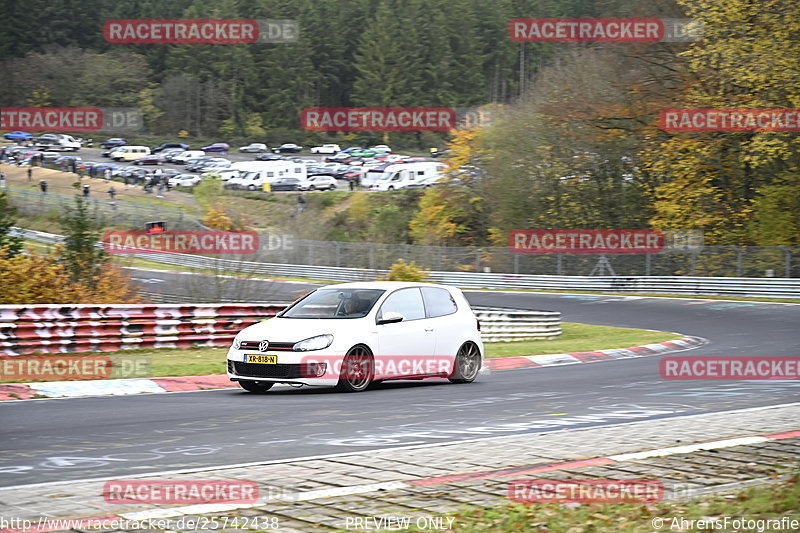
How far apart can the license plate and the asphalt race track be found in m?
0.47

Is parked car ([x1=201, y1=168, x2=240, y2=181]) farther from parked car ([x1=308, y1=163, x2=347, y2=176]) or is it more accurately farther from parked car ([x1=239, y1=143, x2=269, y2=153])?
parked car ([x1=239, y1=143, x2=269, y2=153])

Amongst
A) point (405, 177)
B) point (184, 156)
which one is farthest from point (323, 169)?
point (184, 156)

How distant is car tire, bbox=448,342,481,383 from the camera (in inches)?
609

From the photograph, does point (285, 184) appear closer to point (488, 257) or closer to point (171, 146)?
point (171, 146)

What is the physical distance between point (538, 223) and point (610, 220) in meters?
3.90

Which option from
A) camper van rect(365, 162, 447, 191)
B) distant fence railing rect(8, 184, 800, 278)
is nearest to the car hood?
distant fence railing rect(8, 184, 800, 278)

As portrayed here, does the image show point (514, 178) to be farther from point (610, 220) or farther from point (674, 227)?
point (674, 227)

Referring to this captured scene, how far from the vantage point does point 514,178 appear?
Result: 57.5m

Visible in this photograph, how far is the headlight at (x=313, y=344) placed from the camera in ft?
43.5

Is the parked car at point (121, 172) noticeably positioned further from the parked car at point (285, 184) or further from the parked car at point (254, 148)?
the parked car at point (254, 148)

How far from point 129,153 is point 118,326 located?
7774 cm

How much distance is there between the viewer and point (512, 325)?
26.2 meters

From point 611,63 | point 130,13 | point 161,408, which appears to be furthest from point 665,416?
point 130,13

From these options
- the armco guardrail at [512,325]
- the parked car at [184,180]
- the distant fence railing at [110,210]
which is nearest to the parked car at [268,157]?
the parked car at [184,180]
